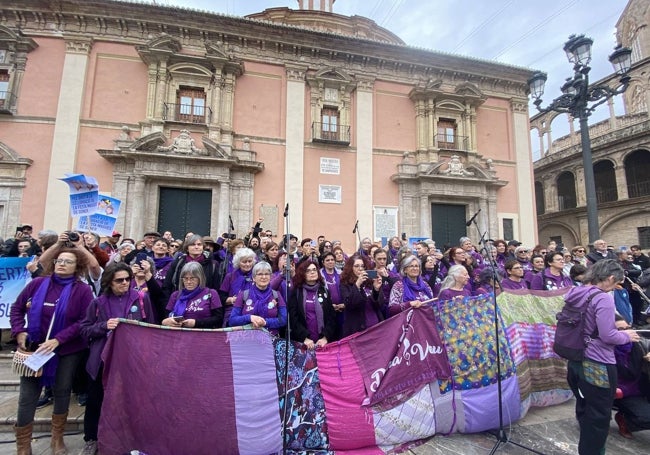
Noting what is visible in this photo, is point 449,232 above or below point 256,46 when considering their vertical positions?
below

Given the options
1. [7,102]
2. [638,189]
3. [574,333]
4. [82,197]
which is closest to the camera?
[574,333]

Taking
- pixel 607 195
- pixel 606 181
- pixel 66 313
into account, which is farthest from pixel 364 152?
pixel 606 181

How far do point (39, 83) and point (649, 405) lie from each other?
1790 cm

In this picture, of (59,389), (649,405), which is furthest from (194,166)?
(649,405)

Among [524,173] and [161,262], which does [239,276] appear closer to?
[161,262]

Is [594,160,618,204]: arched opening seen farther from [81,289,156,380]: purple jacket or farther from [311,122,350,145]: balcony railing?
[81,289,156,380]: purple jacket

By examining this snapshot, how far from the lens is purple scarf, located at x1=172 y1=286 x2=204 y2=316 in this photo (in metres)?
3.60

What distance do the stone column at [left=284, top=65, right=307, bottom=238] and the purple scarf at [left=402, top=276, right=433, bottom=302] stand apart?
29.7ft

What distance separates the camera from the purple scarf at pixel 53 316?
10.1 ft

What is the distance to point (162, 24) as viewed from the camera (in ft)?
Answer: 41.8

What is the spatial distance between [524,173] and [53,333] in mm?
18212

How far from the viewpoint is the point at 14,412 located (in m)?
3.72

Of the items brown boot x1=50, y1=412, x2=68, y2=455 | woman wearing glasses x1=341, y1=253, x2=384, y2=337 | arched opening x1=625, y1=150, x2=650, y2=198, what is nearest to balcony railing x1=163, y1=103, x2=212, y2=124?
woman wearing glasses x1=341, y1=253, x2=384, y2=337

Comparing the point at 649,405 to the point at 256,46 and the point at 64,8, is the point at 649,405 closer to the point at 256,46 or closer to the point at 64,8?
the point at 256,46
